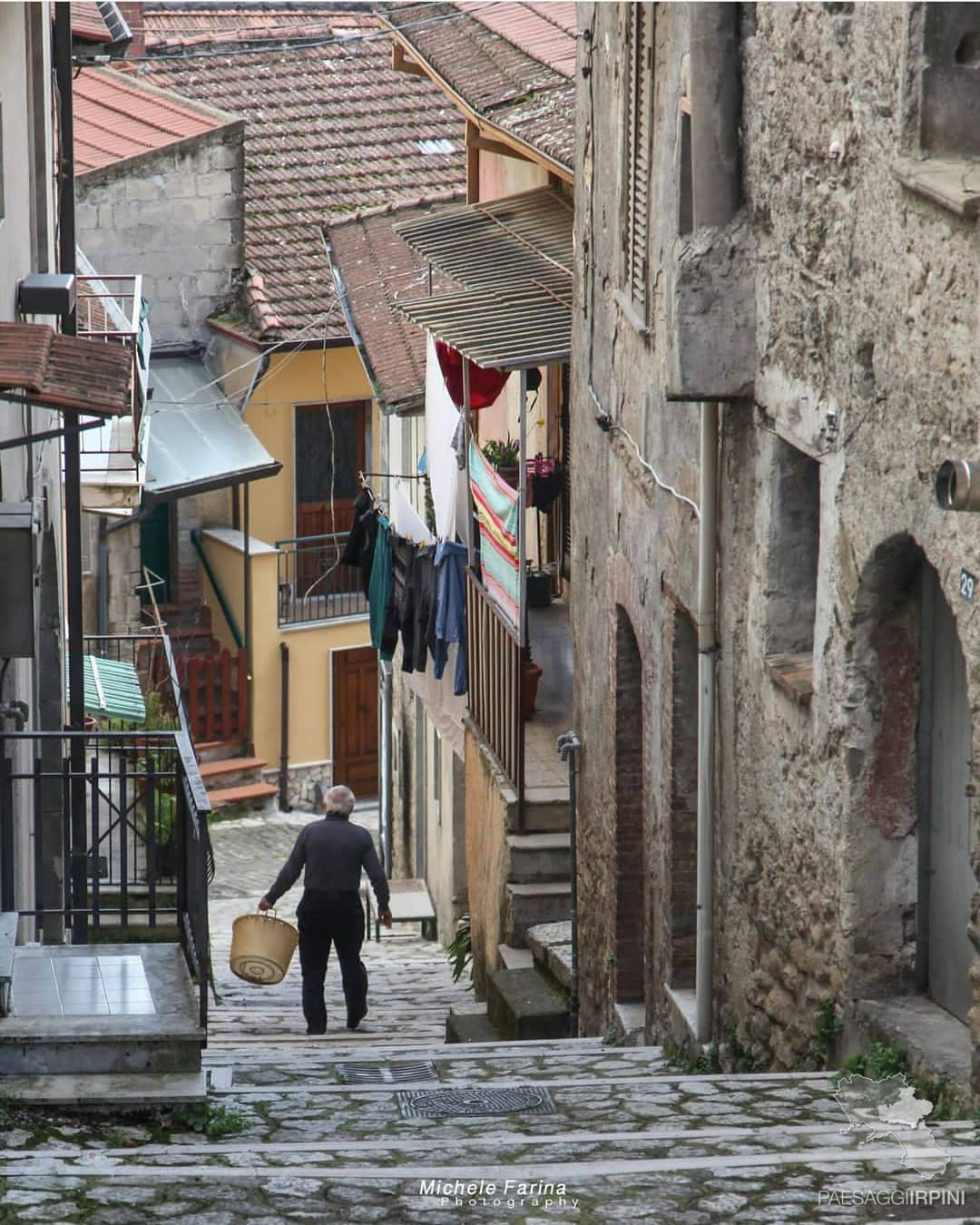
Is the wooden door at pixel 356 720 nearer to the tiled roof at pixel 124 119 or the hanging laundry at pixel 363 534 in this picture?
the tiled roof at pixel 124 119

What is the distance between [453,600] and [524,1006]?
3733 millimetres

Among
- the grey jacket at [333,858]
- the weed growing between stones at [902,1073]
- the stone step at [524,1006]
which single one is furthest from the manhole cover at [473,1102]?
the stone step at [524,1006]

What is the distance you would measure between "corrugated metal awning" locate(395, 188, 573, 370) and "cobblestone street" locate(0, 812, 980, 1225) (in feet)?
17.5

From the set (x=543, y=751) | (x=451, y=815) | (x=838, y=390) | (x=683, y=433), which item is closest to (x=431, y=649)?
(x=543, y=751)

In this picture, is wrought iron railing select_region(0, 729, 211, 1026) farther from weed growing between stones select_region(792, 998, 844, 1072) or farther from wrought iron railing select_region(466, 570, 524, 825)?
wrought iron railing select_region(466, 570, 524, 825)

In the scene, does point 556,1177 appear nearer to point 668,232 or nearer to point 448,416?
point 668,232

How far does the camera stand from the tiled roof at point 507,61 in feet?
47.0

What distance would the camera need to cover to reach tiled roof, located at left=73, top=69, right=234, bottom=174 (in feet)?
79.3

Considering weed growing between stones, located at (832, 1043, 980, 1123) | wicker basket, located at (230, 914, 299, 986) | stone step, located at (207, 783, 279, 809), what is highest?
weed growing between stones, located at (832, 1043, 980, 1123)

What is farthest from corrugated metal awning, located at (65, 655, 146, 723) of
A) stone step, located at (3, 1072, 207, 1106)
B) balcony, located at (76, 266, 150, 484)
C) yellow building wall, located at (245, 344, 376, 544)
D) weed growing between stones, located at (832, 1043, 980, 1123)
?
yellow building wall, located at (245, 344, 376, 544)

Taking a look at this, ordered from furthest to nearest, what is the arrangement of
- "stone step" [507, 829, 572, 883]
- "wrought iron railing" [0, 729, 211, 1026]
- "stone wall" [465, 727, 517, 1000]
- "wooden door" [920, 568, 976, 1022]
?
"stone wall" [465, 727, 517, 1000]
"stone step" [507, 829, 572, 883]
"wrought iron railing" [0, 729, 211, 1026]
"wooden door" [920, 568, 976, 1022]

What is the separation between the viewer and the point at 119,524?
73.3 ft

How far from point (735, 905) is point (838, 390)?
95.9 inches

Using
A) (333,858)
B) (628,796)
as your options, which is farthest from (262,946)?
(628,796)
